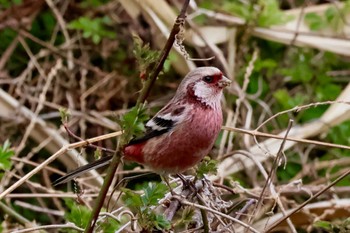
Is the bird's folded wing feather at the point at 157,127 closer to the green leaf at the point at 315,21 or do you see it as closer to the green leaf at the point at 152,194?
the green leaf at the point at 152,194

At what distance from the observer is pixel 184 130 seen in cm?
240

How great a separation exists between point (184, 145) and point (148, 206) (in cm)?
51

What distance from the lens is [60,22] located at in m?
4.17

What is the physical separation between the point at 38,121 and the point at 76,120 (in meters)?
0.19

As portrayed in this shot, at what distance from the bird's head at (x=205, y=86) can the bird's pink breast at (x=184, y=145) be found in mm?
38

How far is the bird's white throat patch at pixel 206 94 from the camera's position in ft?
7.98

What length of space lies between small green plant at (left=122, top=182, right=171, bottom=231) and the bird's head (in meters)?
0.59

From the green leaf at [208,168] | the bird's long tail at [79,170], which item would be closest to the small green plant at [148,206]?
the green leaf at [208,168]

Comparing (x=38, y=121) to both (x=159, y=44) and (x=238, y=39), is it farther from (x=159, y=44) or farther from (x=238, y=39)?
(x=238, y=39)

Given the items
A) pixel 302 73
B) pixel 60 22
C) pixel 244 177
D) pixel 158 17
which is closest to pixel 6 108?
pixel 60 22

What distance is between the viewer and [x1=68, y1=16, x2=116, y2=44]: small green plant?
4.05 meters

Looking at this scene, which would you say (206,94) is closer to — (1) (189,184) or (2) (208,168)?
(1) (189,184)

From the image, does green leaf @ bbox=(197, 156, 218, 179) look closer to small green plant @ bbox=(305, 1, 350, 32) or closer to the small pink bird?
the small pink bird

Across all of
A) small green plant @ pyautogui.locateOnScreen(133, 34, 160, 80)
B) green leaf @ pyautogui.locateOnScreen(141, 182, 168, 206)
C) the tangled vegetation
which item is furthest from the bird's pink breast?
the tangled vegetation
